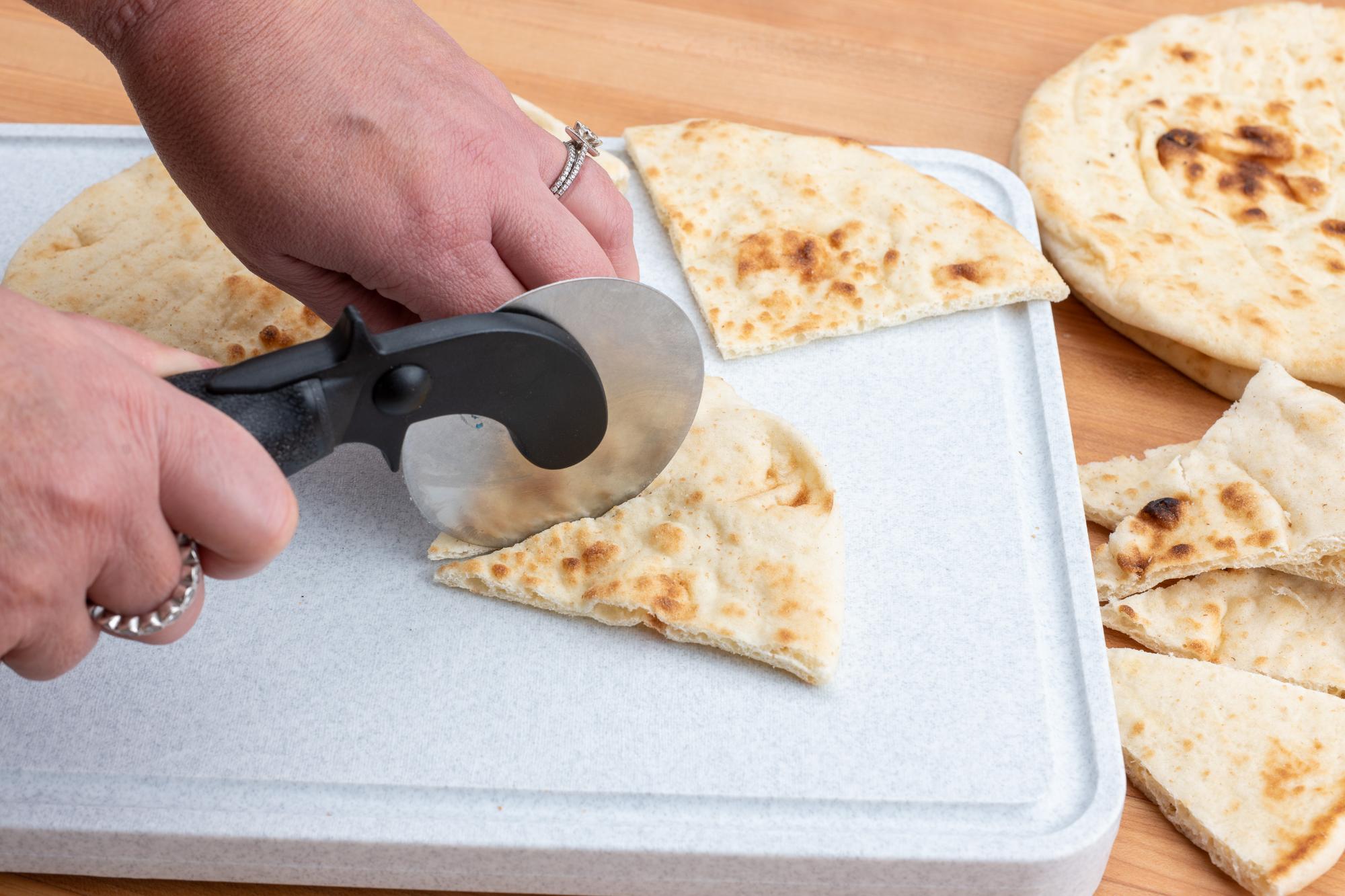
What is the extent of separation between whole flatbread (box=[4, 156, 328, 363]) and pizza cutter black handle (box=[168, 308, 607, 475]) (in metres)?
0.56

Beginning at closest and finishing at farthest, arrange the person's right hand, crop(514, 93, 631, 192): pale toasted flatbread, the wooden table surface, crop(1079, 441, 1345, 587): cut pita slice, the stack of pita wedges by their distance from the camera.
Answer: the person's right hand < the stack of pita wedges < crop(1079, 441, 1345, 587): cut pita slice < crop(514, 93, 631, 192): pale toasted flatbread < the wooden table surface

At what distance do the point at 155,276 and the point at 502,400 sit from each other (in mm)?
825

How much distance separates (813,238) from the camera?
6.40ft

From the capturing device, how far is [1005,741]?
57.0 inches

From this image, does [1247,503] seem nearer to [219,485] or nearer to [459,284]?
[459,284]

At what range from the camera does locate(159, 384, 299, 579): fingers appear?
40.4 inches

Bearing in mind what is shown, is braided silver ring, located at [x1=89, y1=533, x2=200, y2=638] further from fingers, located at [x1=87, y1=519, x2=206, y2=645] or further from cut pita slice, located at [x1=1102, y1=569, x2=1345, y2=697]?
cut pita slice, located at [x1=1102, y1=569, x2=1345, y2=697]

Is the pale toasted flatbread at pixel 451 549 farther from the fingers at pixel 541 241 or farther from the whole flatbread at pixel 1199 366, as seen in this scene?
the whole flatbread at pixel 1199 366

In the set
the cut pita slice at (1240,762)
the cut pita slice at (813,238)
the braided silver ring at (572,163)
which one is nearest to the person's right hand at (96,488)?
the braided silver ring at (572,163)

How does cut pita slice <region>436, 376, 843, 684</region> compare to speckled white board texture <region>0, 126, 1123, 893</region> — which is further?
cut pita slice <region>436, 376, 843, 684</region>

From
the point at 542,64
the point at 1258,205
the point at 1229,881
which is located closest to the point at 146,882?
the point at 1229,881

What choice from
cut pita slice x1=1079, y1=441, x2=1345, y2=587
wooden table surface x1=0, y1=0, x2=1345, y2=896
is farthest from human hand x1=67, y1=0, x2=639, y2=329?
wooden table surface x1=0, y1=0, x2=1345, y2=896

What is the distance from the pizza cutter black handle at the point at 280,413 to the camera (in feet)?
3.73

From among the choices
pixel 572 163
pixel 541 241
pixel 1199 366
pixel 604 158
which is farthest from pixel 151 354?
pixel 1199 366
